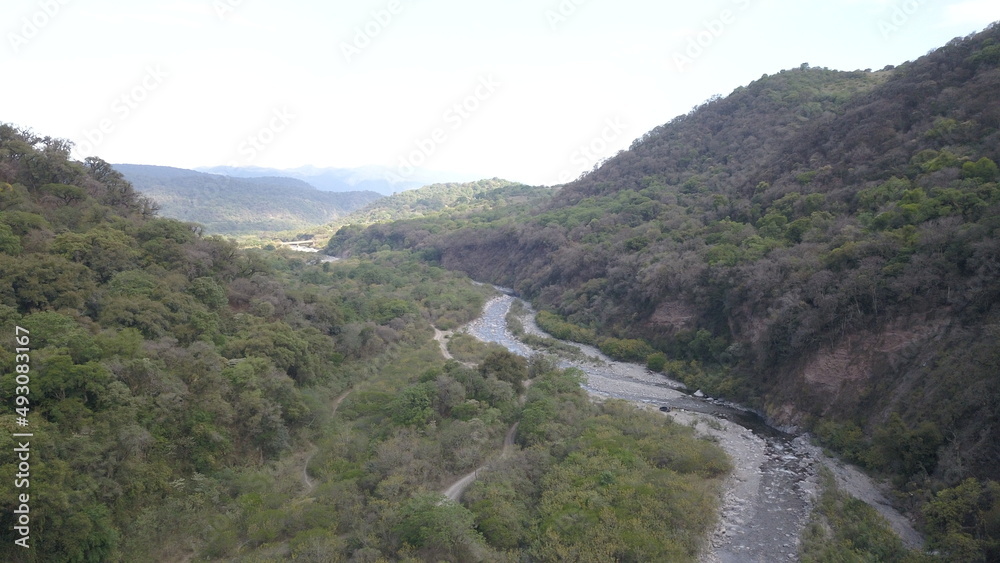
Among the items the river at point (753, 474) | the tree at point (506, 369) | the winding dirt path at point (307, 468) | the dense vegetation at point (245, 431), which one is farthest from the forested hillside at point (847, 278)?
the winding dirt path at point (307, 468)

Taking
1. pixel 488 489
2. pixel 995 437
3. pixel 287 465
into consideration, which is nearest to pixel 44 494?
pixel 287 465

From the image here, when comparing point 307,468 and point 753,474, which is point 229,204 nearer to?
point 307,468

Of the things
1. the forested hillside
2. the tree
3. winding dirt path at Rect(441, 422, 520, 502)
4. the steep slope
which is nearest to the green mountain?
the steep slope

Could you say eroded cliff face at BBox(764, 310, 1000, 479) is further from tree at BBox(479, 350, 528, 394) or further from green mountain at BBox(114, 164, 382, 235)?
green mountain at BBox(114, 164, 382, 235)

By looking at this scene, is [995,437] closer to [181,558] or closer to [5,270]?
[181,558]

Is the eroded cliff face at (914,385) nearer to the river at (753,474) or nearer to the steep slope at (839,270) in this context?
the steep slope at (839,270)
